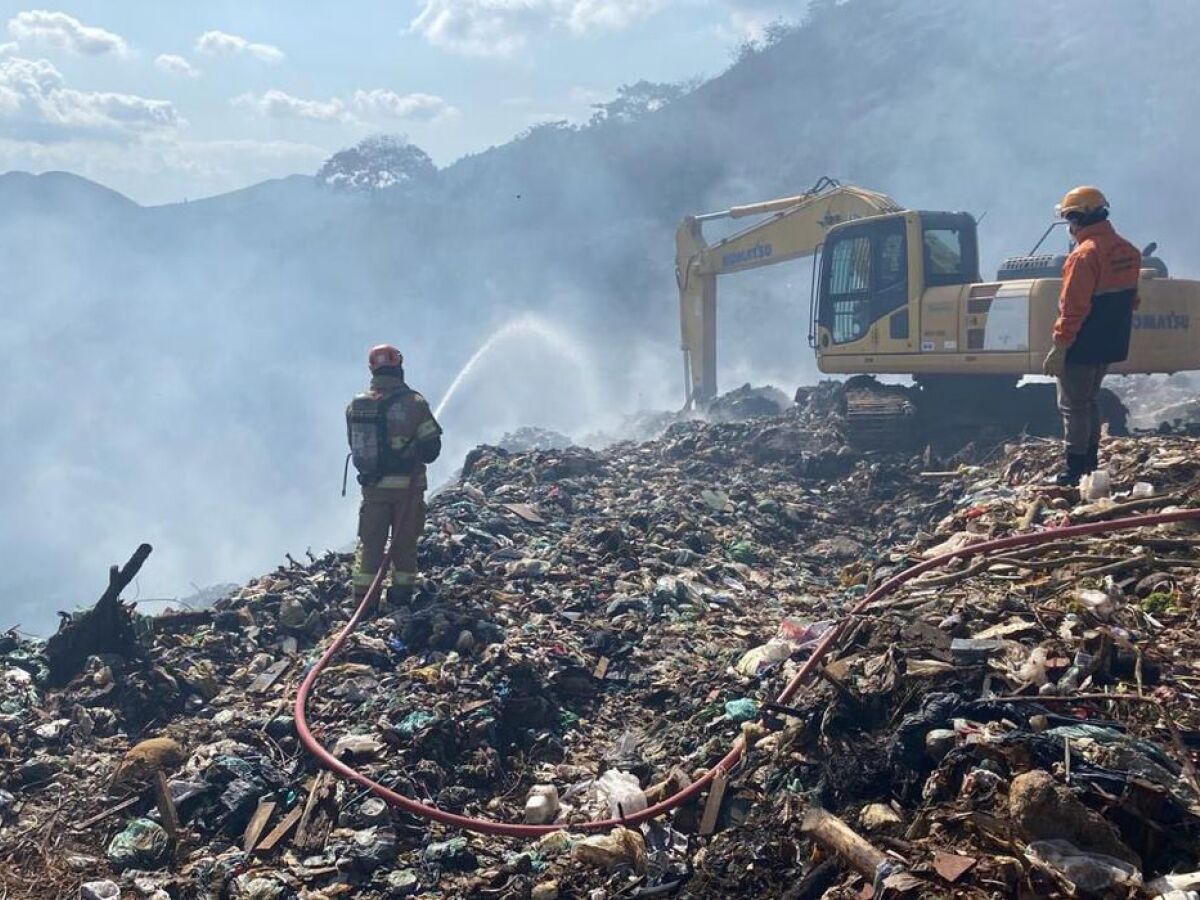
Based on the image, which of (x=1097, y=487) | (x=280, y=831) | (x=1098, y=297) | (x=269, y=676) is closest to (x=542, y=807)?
(x=280, y=831)

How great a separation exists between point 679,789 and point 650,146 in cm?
4359

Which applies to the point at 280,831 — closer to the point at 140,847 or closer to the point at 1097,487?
the point at 140,847

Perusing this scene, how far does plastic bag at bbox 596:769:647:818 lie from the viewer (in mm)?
4359

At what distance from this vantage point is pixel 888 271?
1179cm

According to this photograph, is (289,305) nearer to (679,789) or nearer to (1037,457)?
(1037,457)

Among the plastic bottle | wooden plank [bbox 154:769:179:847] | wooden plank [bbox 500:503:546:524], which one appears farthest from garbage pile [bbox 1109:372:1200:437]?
wooden plank [bbox 154:769:179:847]

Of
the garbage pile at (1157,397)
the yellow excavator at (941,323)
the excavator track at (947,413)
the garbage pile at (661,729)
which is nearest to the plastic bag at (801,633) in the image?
the garbage pile at (661,729)

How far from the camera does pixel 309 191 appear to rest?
5228 cm

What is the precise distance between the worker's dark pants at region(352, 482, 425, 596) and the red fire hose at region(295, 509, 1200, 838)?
4.62 feet

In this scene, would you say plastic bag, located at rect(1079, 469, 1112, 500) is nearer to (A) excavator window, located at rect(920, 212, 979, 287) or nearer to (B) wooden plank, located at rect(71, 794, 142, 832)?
(A) excavator window, located at rect(920, 212, 979, 287)

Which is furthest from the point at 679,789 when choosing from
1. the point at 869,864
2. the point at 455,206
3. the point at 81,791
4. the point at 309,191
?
the point at 309,191

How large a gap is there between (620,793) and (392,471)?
11.8ft

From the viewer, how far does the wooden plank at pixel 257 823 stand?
4516 millimetres

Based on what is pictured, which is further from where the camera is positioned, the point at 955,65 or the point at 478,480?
the point at 955,65
